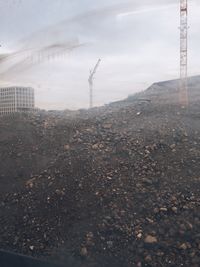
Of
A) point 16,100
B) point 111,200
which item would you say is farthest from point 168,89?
point 111,200

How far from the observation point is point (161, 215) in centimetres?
2102

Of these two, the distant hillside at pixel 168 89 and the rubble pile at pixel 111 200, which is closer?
the rubble pile at pixel 111 200

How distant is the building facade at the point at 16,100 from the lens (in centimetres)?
5300

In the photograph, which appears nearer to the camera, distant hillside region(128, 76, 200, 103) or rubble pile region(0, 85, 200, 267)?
rubble pile region(0, 85, 200, 267)

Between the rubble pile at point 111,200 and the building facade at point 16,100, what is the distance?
21.3 metres

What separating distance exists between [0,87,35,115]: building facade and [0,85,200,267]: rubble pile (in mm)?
21284

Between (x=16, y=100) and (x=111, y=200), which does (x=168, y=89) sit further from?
(x=111, y=200)

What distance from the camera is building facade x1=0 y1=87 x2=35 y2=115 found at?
2087 inches

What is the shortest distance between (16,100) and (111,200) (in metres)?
33.8

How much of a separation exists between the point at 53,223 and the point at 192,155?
11.2 metres

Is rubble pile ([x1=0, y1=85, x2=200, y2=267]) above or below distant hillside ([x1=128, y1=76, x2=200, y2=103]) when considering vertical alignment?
below

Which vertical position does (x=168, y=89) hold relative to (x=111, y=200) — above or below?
above

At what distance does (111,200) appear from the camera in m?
22.4

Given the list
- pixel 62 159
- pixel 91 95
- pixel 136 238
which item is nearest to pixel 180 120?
pixel 62 159
